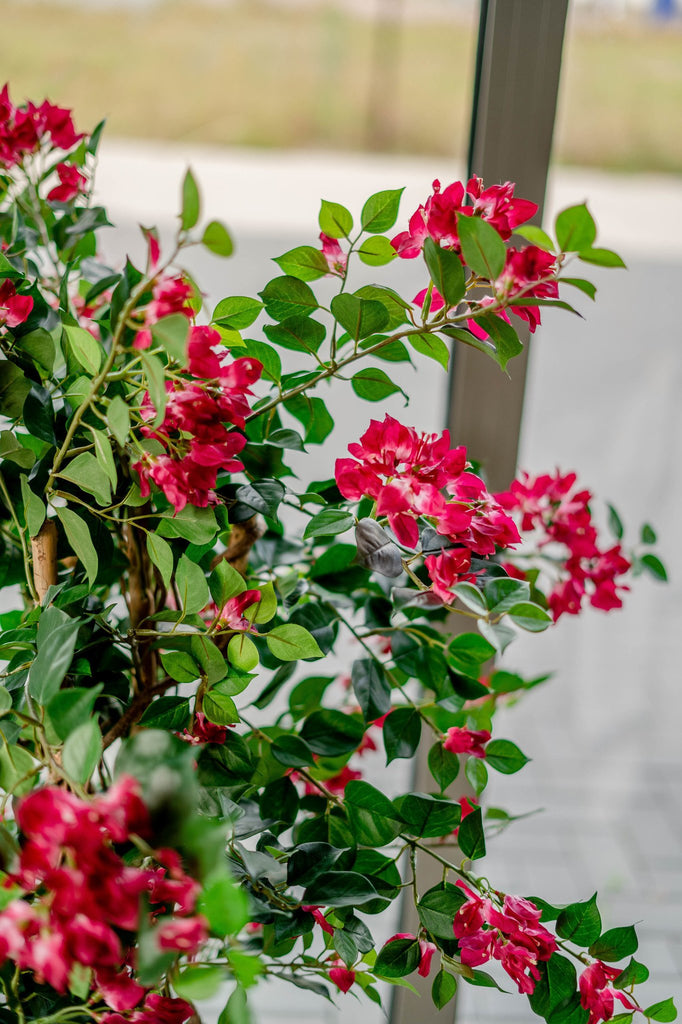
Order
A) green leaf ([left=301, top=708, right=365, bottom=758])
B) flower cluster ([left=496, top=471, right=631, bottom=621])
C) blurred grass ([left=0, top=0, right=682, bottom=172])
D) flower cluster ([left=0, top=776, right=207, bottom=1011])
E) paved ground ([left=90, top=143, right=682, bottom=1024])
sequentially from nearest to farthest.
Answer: flower cluster ([left=0, top=776, right=207, bottom=1011]), green leaf ([left=301, top=708, right=365, bottom=758]), flower cluster ([left=496, top=471, right=631, bottom=621]), blurred grass ([left=0, top=0, right=682, bottom=172]), paved ground ([left=90, top=143, right=682, bottom=1024])

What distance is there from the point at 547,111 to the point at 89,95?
1.98ft

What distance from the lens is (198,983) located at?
374 millimetres

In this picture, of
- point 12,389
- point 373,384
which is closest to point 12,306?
point 12,389

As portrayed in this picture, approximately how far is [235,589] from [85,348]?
0.18 m

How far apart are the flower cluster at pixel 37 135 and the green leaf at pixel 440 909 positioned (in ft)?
2.02

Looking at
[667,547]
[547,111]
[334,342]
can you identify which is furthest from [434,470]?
[667,547]

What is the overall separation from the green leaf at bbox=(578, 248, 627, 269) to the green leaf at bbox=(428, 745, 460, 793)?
0.39m

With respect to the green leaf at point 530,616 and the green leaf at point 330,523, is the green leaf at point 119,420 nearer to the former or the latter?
the green leaf at point 330,523

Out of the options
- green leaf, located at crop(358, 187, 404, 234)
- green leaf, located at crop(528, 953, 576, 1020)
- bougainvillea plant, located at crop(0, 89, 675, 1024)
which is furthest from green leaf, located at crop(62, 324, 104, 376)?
green leaf, located at crop(528, 953, 576, 1020)

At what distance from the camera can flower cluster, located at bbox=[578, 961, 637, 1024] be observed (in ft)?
2.08

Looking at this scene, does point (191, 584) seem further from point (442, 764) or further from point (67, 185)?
point (67, 185)

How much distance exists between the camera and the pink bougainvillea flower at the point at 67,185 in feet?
2.37

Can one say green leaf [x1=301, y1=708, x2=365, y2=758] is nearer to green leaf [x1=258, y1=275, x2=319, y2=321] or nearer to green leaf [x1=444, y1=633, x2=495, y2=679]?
green leaf [x1=444, y1=633, x2=495, y2=679]

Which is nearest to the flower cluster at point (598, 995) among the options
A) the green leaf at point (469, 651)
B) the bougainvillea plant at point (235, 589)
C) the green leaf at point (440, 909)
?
the bougainvillea plant at point (235, 589)
